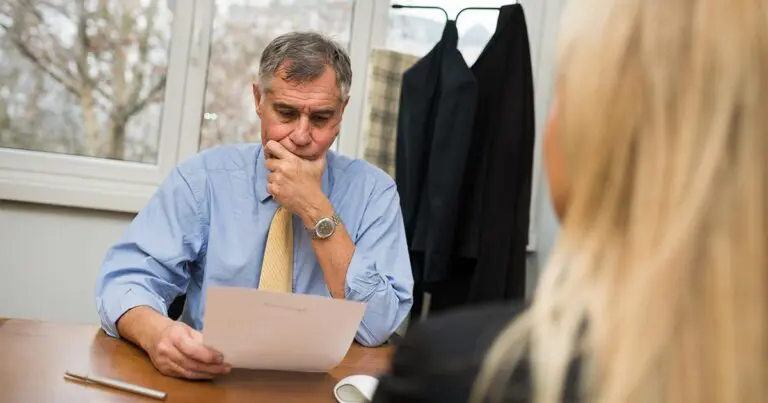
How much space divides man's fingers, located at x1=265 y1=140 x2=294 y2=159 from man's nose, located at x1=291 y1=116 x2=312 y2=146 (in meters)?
0.03

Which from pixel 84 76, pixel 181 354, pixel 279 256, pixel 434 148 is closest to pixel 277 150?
pixel 279 256

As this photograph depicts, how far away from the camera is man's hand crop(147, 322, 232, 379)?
45.6 inches

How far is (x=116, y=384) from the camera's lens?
1.09 meters

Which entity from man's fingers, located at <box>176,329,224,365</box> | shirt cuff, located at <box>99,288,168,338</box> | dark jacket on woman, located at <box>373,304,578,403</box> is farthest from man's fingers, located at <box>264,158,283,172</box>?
dark jacket on woman, located at <box>373,304,578,403</box>

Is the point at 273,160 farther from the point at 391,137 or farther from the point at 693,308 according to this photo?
the point at 693,308

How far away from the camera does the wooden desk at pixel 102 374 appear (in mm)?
1055

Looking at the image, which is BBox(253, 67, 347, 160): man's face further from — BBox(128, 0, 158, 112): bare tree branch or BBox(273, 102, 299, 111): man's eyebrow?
BBox(128, 0, 158, 112): bare tree branch

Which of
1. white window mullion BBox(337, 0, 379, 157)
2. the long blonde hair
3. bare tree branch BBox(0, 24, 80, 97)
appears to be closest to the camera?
the long blonde hair

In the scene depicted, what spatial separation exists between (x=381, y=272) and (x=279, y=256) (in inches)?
8.7

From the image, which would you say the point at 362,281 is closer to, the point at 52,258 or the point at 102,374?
the point at 102,374

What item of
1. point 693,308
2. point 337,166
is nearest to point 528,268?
point 337,166

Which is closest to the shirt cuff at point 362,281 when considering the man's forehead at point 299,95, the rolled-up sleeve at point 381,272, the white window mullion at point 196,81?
the rolled-up sleeve at point 381,272

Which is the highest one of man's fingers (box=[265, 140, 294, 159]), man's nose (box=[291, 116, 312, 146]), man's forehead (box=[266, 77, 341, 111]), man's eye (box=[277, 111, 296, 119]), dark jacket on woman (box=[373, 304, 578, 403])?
man's forehead (box=[266, 77, 341, 111])

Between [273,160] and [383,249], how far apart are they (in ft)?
1.04
